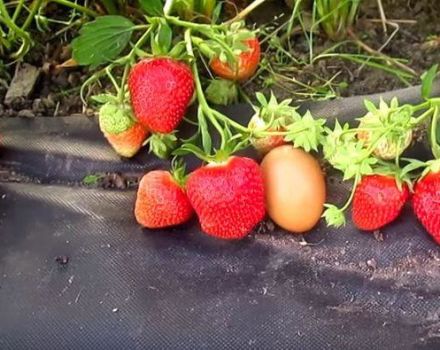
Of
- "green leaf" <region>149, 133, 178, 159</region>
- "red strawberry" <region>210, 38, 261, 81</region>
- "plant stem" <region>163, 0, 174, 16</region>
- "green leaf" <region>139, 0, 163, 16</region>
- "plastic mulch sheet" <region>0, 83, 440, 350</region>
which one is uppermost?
"green leaf" <region>139, 0, 163, 16</region>

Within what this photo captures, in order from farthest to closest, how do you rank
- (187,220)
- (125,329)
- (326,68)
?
(326,68) < (187,220) < (125,329)

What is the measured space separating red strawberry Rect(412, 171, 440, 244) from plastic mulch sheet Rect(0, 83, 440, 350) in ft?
0.09

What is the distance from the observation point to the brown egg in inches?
47.8

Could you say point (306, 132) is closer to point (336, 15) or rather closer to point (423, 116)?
point (423, 116)

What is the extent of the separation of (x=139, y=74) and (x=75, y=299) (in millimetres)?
274

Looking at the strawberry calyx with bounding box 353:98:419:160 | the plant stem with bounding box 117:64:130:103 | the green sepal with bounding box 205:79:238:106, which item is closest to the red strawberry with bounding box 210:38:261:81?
the green sepal with bounding box 205:79:238:106

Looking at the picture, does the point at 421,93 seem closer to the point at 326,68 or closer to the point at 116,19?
the point at 326,68

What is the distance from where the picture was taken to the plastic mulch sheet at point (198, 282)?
3.77 feet

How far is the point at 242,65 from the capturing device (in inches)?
53.7

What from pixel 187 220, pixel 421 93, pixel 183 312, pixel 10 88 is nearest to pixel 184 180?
pixel 187 220

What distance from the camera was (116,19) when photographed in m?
1.33

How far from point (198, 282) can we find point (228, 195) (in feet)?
0.37

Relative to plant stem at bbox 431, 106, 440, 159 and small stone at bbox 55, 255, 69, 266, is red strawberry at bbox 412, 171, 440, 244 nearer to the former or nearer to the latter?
plant stem at bbox 431, 106, 440, 159

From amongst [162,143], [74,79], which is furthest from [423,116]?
[74,79]
